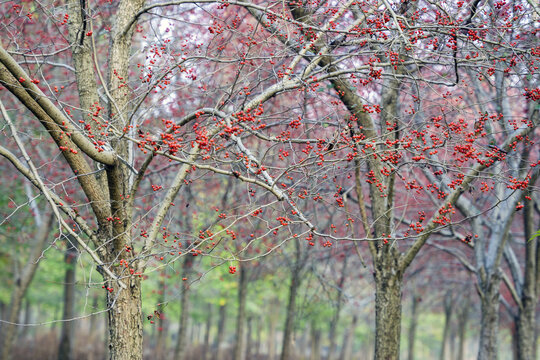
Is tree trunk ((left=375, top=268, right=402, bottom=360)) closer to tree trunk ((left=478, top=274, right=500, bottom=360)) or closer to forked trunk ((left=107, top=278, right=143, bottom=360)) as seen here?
forked trunk ((left=107, top=278, right=143, bottom=360))

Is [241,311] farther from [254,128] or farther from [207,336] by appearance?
[254,128]

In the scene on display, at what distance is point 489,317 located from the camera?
406 inches

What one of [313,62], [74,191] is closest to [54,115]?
[313,62]

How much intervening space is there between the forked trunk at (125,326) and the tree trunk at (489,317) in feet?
24.8

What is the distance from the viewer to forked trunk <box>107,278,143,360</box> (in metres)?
5.38

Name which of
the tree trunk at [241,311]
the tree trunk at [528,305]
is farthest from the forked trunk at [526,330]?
the tree trunk at [241,311]

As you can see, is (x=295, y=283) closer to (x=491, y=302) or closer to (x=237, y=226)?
(x=237, y=226)

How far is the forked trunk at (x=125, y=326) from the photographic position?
5375 mm

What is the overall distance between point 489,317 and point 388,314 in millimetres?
4454

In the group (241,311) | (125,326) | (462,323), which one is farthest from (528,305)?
(462,323)

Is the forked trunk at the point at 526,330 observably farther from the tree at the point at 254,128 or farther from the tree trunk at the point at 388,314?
the tree trunk at the point at 388,314

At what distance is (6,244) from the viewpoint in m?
14.7

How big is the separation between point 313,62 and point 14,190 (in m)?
10.3

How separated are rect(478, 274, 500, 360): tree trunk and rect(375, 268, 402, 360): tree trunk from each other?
13.4ft
